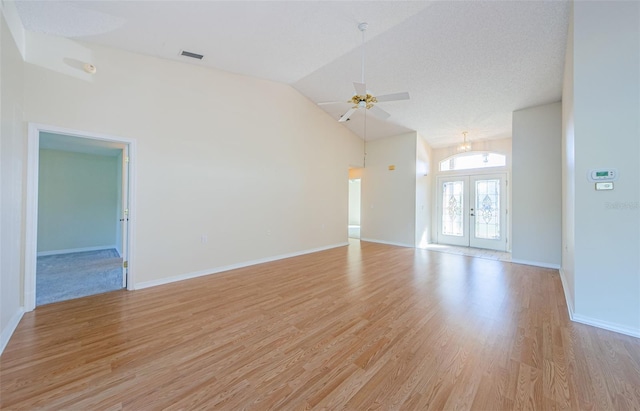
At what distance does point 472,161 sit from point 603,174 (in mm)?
4684

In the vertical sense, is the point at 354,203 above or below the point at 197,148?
below

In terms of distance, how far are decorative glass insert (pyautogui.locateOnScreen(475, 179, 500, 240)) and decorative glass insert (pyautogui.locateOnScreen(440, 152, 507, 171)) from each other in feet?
1.53

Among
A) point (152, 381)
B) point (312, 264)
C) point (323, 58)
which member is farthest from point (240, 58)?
point (152, 381)

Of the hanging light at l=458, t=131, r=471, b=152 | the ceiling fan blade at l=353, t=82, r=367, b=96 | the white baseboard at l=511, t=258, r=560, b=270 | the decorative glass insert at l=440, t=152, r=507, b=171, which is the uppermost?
the hanging light at l=458, t=131, r=471, b=152

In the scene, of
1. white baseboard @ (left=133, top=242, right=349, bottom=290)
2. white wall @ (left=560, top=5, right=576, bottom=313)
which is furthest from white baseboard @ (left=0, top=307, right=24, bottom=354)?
white wall @ (left=560, top=5, right=576, bottom=313)

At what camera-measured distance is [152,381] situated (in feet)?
5.65

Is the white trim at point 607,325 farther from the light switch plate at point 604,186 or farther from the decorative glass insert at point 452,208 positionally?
the decorative glass insert at point 452,208

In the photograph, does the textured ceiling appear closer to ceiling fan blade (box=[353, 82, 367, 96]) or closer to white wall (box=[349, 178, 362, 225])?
ceiling fan blade (box=[353, 82, 367, 96])

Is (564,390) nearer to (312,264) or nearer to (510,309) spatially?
(510,309)

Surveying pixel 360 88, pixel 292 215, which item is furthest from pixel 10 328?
pixel 360 88

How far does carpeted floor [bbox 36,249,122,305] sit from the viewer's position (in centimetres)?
331

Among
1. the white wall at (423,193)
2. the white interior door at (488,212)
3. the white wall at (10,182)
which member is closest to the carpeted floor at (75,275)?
the white wall at (10,182)

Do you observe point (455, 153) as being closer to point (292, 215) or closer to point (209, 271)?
point (292, 215)

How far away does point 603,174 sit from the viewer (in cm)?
248
